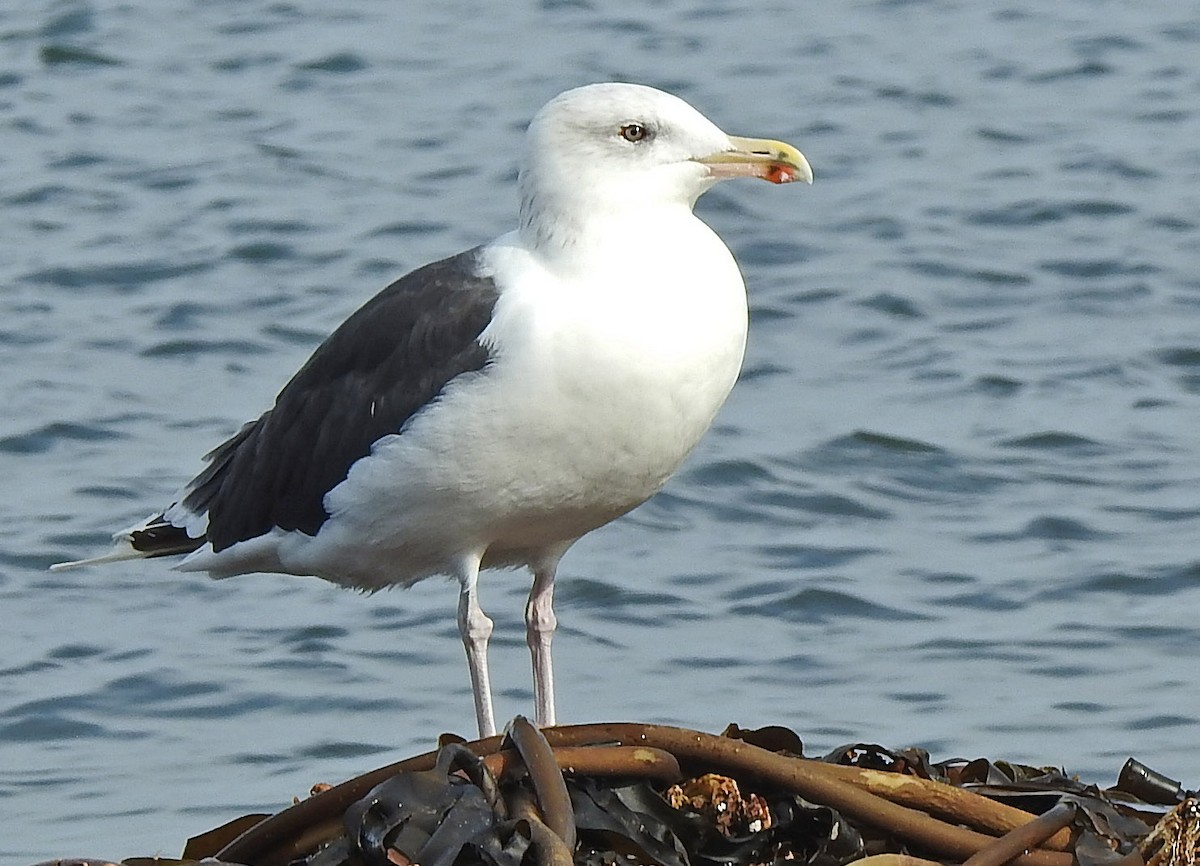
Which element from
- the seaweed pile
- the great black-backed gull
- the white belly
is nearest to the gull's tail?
the great black-backed gull

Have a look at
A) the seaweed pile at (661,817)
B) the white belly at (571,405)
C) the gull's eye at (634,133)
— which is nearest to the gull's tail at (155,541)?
the white belly at (571,405)

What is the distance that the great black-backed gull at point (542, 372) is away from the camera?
4910 millimetres

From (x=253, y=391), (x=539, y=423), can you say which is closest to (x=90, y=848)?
(x=539, y=423)

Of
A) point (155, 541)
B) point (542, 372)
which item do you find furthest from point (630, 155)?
point (155, 541)

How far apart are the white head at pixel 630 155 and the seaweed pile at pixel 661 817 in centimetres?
188

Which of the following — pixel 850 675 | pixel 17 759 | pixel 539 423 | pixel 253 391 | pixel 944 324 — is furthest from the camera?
pixel 944 324

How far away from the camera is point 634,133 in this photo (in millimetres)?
5207

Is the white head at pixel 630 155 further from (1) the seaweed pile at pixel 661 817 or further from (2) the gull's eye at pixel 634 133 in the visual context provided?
(1) the seaweed pile at pixel 661 817

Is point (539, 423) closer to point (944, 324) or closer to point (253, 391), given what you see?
point (253, 391)

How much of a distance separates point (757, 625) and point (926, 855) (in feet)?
15.3

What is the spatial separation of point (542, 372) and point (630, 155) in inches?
22.2

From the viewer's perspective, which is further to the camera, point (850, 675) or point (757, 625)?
point (757, 625)

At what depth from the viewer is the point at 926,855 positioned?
11.0 ft

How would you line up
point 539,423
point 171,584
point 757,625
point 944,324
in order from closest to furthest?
1. point 539,423
2. point 757,625
3. point 171,584
4. point 944,324
